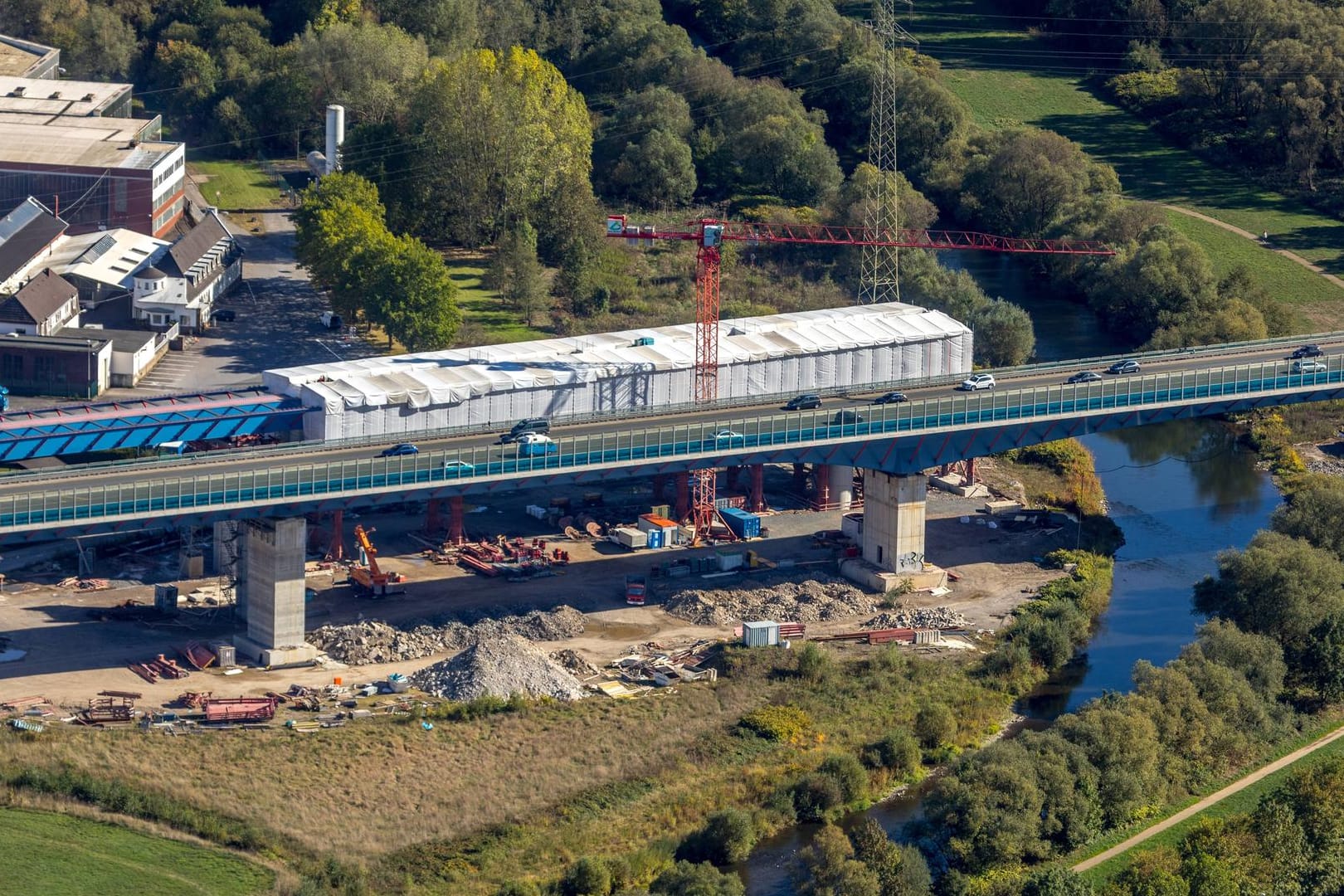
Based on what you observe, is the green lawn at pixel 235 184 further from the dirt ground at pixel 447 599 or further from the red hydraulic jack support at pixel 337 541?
the red hydraulic jack support at pixel 337 541

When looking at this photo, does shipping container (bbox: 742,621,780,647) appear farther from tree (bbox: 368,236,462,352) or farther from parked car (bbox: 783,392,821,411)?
tree (bbox: 368,236,462,352)

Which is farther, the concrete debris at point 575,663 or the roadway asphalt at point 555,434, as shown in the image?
the concrete debris at point 575,663

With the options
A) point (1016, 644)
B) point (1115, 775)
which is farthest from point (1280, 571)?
point (1115, 775)

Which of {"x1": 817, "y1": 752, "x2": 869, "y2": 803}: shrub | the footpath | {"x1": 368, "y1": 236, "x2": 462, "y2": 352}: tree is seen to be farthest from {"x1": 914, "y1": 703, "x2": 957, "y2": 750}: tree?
{"x1": 368, "y1": 236, "x2": 462, "y2": 352}: tree

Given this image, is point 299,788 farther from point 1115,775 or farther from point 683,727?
point 1115,775

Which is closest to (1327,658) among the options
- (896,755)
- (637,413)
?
(896,755)

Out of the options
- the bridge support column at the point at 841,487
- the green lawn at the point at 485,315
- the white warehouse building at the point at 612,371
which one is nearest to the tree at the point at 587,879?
the white warehouse building at the point at 612,371
